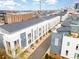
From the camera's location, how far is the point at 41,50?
430 cm

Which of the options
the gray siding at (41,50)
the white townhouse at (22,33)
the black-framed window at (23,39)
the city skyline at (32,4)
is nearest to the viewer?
the white townhouse at (22,33)

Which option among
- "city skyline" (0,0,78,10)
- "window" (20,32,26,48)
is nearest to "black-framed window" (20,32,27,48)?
"window" (20,32,26,48)

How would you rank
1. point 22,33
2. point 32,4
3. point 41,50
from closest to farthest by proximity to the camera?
point 22,33 → point 32,4 → point 41,50

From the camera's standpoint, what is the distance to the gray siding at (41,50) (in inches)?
156

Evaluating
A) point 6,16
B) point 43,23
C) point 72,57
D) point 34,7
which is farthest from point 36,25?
point 72,57

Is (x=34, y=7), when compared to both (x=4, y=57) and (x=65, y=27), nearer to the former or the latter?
(x=65, y=27)

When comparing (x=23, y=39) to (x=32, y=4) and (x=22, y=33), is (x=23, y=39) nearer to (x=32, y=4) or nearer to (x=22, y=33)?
(x=22, y=33)

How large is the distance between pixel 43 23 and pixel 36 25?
0.39 metres

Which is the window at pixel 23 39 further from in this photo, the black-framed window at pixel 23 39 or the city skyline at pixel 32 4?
the city skyline at pixel 32 4

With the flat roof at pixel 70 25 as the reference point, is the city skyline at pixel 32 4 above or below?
above

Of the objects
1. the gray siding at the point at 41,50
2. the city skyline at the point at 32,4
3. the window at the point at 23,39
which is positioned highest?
the city skyline at the point at 32,4

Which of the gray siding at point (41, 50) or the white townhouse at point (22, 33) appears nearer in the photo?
the white townhouse at point (22, 33)

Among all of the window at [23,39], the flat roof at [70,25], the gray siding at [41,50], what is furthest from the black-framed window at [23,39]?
the flat roof at [70,25]

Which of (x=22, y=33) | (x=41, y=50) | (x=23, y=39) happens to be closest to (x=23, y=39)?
(x=23, y=39)
